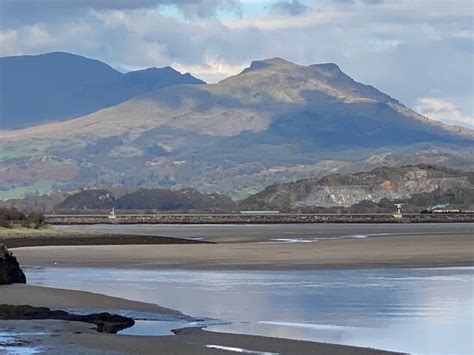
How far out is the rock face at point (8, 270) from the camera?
35.2 metres

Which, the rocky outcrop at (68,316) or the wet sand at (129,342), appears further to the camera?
the rocky outcrop at (68,316)

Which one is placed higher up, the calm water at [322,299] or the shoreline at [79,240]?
the shoreline at [79,240]

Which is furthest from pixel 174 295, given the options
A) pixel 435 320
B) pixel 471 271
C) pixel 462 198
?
pixel 462 198

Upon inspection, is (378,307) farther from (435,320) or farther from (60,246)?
(60,246)

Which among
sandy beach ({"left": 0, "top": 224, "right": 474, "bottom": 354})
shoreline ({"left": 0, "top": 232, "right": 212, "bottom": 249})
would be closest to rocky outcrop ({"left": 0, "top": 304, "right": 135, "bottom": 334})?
sandy beach ({"left": 0, "top": 224, "right": 474, "bottom": 354})

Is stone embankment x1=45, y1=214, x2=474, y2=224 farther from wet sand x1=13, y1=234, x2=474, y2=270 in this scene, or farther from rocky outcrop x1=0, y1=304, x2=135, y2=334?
rocky outcrop x1=0, y1=304, x2=135, y2=334

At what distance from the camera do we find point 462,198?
192m

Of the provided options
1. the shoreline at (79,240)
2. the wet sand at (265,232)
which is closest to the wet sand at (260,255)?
the shoreline at (79,240)

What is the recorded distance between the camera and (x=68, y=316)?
89.7ft

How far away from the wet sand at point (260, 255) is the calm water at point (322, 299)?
161 inches

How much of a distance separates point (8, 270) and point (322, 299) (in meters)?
8.87

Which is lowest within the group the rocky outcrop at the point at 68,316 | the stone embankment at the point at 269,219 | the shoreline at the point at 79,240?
the rocky outcrop at the point at 68,316

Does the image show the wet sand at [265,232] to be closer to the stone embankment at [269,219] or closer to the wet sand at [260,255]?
the wet sand at [260,255]

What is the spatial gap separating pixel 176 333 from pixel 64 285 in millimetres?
13352
